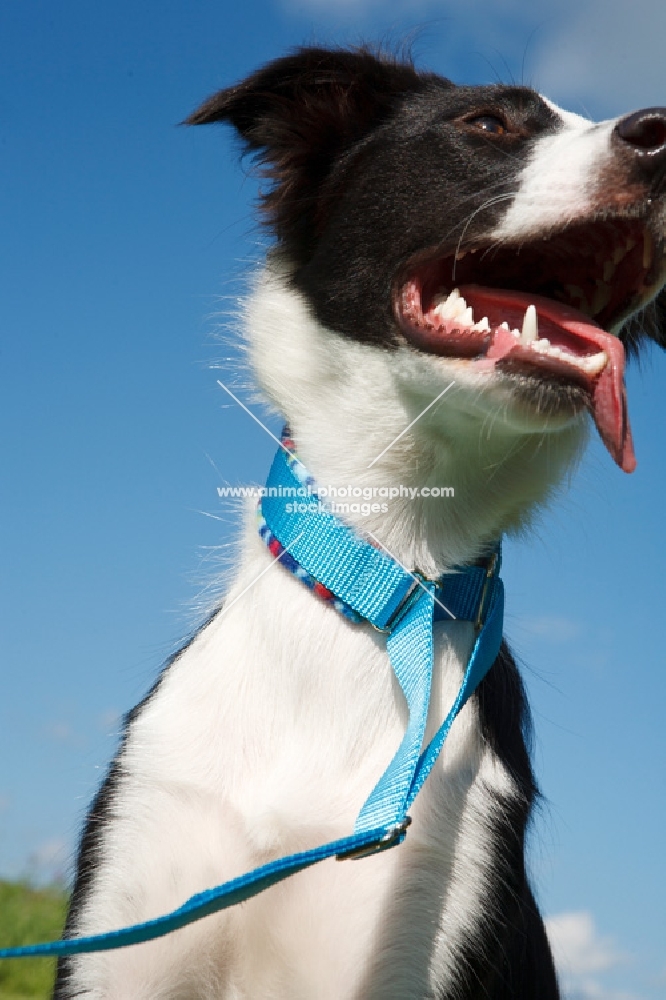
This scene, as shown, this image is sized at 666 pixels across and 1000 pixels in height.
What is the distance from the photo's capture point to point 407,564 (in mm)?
2676

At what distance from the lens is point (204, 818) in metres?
2.52

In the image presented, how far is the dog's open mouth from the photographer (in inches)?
95.3

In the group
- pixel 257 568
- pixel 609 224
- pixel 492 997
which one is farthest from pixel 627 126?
pixel 492 997

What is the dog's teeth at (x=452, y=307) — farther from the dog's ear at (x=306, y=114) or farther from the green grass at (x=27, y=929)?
the green grass at (x=27, y=929)

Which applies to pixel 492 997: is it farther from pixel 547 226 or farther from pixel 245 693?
pixel 547 226

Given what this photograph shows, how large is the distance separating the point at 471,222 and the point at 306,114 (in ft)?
2.95

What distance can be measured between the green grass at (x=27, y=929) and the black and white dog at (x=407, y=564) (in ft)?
7.09

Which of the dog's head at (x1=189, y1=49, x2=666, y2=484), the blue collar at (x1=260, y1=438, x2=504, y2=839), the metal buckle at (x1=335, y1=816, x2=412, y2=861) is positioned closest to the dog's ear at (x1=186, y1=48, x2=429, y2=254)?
the dog's head at (x1=189, y1=49, x2=666, y2=484)

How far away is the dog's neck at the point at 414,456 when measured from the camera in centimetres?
269

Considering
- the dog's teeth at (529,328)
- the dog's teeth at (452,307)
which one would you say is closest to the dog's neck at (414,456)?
the dog's teeth at (452,307)

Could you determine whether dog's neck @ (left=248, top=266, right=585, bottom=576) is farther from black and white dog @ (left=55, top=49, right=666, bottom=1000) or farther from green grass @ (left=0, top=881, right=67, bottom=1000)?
green grass @ (left=0, top=881, right=67, bottom=1000)

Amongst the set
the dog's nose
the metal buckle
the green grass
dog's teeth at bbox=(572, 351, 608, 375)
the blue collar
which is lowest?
the green grass

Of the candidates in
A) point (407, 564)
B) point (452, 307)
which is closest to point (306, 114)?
point (452, 307)

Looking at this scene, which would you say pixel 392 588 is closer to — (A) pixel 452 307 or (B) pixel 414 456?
(B) pixel 414 456
